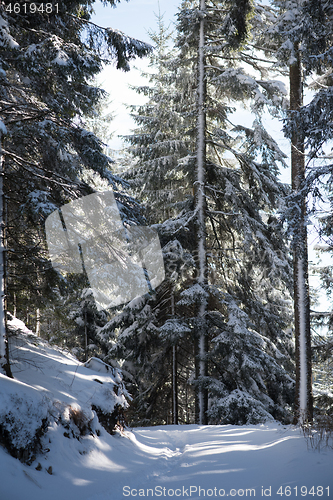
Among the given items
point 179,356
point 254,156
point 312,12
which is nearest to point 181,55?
point 254,156

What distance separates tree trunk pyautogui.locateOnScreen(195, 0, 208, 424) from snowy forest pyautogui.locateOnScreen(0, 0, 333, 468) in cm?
5

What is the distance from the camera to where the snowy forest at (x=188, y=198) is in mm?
7031

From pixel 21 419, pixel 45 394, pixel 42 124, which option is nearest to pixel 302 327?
pixel 45 394

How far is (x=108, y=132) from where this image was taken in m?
26.4

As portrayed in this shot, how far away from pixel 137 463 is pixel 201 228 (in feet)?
27.0

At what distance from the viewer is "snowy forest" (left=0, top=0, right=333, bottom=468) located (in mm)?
7031

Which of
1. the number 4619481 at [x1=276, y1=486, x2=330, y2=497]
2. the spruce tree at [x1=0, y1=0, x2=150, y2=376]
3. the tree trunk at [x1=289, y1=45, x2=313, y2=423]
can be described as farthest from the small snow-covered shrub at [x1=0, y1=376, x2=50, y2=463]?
the tree trunk at [x1=289, y1=45, x2=313, y2=423]

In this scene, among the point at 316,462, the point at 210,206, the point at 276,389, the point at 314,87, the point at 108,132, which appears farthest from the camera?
the point at 108,132

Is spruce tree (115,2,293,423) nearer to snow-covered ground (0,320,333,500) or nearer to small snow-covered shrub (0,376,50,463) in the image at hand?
snow-covered ground (0,320,333,500)

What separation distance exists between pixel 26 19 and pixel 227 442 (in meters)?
9.95

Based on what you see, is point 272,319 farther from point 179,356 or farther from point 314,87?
point 314,87

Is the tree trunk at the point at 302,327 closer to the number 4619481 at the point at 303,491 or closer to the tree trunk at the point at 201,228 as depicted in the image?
the tree trunk at the point at 201,228

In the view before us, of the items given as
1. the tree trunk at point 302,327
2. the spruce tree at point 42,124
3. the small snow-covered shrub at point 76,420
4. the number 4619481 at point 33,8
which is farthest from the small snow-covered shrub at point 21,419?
the number 4619481 at point 33,8

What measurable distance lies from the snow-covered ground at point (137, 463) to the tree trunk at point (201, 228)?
4277 millimetres
